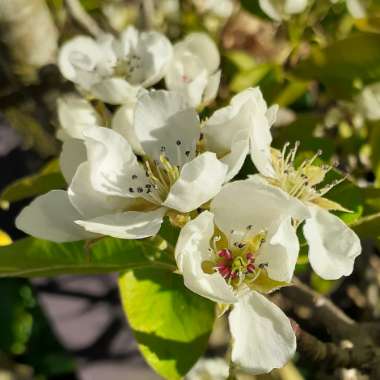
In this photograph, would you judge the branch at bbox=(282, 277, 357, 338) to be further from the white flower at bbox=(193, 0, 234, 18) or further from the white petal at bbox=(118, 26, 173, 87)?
the white flower at bbox=(193, 0, 234, 18)

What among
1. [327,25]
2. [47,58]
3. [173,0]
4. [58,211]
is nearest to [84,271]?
[58,211]

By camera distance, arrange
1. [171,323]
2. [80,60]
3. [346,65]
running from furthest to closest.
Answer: [346,65] → [80,60] → [171,323]

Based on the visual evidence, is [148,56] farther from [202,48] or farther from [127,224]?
[127,224]

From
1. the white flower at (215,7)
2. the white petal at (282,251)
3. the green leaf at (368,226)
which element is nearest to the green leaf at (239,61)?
the white flower at (215,7)

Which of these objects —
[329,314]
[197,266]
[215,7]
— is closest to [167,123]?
[197,266]

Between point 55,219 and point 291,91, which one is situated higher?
point 55,219

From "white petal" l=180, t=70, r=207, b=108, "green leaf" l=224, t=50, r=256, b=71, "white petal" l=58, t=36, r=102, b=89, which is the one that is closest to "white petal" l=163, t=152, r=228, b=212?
"white petal" l=180, t=70, r=207, b=108

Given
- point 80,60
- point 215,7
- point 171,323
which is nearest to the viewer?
point 171,323
